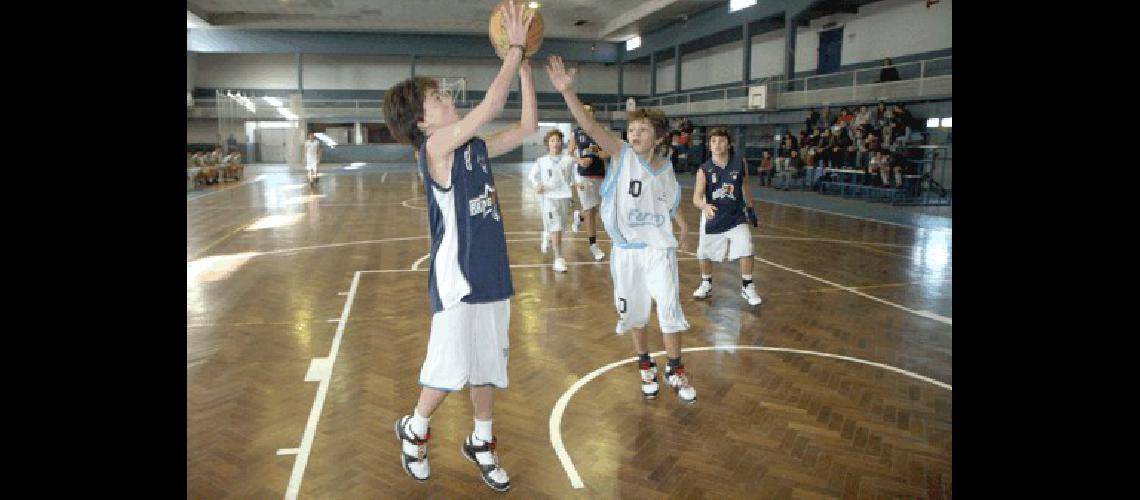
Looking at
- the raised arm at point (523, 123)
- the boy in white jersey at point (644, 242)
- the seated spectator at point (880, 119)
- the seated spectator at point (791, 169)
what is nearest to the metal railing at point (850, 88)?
the seated spectator at point (880, 119)

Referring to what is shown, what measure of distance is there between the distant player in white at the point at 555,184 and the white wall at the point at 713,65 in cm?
2290

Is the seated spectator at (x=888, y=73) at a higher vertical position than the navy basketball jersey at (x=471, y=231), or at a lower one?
higher

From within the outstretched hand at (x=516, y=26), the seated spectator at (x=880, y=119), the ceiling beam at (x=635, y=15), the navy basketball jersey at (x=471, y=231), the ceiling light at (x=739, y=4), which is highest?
the ceiling beam at (x=635, y=15)

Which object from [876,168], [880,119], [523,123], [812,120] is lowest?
[523,123]

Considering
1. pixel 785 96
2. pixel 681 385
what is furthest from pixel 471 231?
pixel 785 96

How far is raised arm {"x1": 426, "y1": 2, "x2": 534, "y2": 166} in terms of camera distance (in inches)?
110

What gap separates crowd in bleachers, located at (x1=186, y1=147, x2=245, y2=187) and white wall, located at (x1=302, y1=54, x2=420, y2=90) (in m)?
13.3

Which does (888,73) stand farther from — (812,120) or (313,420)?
(313,420)

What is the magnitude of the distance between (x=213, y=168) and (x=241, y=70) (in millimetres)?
17645

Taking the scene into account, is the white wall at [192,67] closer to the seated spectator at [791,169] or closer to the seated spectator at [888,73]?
the seated spectator at [791,169]

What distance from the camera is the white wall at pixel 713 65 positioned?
102ft

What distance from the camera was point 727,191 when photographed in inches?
262
